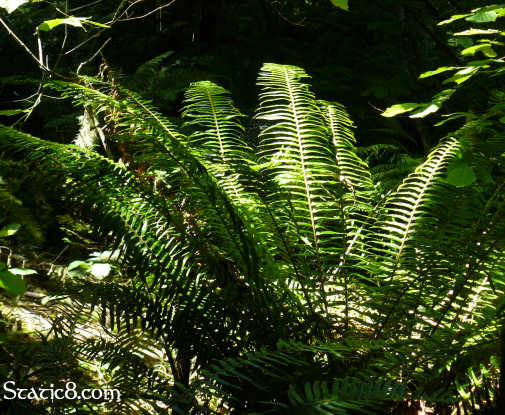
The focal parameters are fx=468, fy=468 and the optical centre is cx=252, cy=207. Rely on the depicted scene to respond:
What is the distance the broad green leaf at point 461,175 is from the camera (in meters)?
1.22

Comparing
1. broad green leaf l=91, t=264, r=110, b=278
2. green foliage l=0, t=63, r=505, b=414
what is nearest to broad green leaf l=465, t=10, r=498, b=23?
green foliage l=0, t=63, r=505, b=414

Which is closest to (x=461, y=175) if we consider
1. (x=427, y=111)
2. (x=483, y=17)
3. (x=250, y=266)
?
(x=427, y=111)

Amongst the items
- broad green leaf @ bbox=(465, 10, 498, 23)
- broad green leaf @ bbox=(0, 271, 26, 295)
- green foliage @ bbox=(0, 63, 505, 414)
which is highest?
broad green leaf @ bbox=(465, 10, 498, 23)

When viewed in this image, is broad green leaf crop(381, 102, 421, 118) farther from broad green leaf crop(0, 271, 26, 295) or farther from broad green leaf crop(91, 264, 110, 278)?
broad green leaf crop(91, 264, 110, 278)

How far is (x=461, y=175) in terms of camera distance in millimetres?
1237

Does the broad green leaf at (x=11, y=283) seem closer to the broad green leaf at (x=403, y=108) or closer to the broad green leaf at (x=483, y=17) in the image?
the broad green leaf at (x=403, y=108)

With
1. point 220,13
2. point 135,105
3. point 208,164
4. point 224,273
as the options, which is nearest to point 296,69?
point 208,164

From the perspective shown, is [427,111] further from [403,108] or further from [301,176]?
[301,176]

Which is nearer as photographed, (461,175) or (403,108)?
(461,175)

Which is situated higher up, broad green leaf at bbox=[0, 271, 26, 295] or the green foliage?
broad green leaf at bbox=[0, 271, 26, 295]

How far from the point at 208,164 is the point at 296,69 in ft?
2.16

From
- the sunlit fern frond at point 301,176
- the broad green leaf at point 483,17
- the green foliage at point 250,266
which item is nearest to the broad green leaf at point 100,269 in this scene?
the green foliage at point 250,266

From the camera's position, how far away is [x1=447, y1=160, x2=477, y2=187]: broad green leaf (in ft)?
4.00

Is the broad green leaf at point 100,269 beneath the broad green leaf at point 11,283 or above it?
beneath
